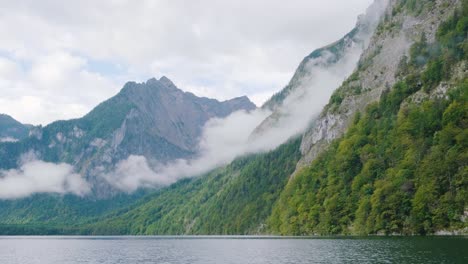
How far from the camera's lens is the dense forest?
118 m

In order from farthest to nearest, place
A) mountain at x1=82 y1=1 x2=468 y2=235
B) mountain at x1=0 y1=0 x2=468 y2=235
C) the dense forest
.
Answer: mountain at x1=82 y1=1 x2=468 y2=235 → mountain at x1=0 y1=0 x2=468 y2=235 → the dense forest

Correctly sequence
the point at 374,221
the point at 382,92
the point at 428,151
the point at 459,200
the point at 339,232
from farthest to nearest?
the point at 382,92
the point at 339,232
the point at 374,221
the point at 428,151
the point at 459,200

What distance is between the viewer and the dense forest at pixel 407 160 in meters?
118

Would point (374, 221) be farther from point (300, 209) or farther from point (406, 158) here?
point (300, 209)

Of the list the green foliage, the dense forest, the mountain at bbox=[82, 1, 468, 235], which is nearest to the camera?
the green foliage

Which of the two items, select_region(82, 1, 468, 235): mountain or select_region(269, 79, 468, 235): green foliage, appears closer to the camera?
select_region(269, 79, 468, 235): green foliage

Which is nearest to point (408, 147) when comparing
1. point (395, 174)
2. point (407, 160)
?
point (407, 160)

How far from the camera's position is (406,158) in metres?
136

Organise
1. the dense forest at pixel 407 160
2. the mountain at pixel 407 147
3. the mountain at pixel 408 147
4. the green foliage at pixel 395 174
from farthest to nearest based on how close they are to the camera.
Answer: the mountain at pixel 407 147 < the mountain at pixel 408 147 < the dense forest at pixel 407 160 < the green foliage at pixel 395 174

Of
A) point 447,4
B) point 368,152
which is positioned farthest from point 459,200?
point 447,4

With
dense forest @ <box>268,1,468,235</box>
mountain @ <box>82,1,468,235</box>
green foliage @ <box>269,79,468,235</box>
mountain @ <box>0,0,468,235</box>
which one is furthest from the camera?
mountain @ <box>82,1,468,235</box>

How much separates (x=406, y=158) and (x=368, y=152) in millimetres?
27533

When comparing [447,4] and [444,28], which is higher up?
[447,4]

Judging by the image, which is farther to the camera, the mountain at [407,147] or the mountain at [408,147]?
the mountain at [407,147]
